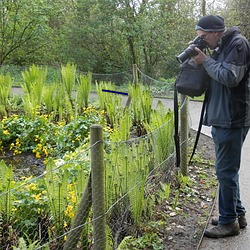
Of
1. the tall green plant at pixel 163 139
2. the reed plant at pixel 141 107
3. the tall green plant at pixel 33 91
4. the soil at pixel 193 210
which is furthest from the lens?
the tall green plant at pixel 33 91

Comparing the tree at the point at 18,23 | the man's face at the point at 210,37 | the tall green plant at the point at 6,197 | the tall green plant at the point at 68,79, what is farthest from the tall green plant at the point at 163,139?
the tree at the point at 18,23

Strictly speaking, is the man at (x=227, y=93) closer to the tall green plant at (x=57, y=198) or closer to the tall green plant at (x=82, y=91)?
the tall green plant at (x=57, y=198)

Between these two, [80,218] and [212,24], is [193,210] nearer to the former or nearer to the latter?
[80,218]

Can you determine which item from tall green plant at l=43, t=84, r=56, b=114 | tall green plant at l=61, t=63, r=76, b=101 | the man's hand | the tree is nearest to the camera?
the man's hand

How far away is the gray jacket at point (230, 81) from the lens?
9.41ft

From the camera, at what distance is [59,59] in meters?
18.4

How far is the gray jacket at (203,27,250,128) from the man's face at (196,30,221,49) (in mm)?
66

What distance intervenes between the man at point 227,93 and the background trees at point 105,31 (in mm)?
12657

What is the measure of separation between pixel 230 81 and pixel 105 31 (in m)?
13.8

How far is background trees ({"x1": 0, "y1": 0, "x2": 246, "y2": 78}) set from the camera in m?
15.8

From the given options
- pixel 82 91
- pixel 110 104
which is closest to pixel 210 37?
pixel 110 104

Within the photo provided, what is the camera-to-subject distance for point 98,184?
95.0 inches

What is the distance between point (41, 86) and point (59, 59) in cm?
1187

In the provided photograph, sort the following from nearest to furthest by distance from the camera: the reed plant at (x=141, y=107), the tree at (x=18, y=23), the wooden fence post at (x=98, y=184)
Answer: the wooden fence post at (x=98, y=184) < the reed plant at (x=141, y=107) < the tree at (x=18, y=23)
